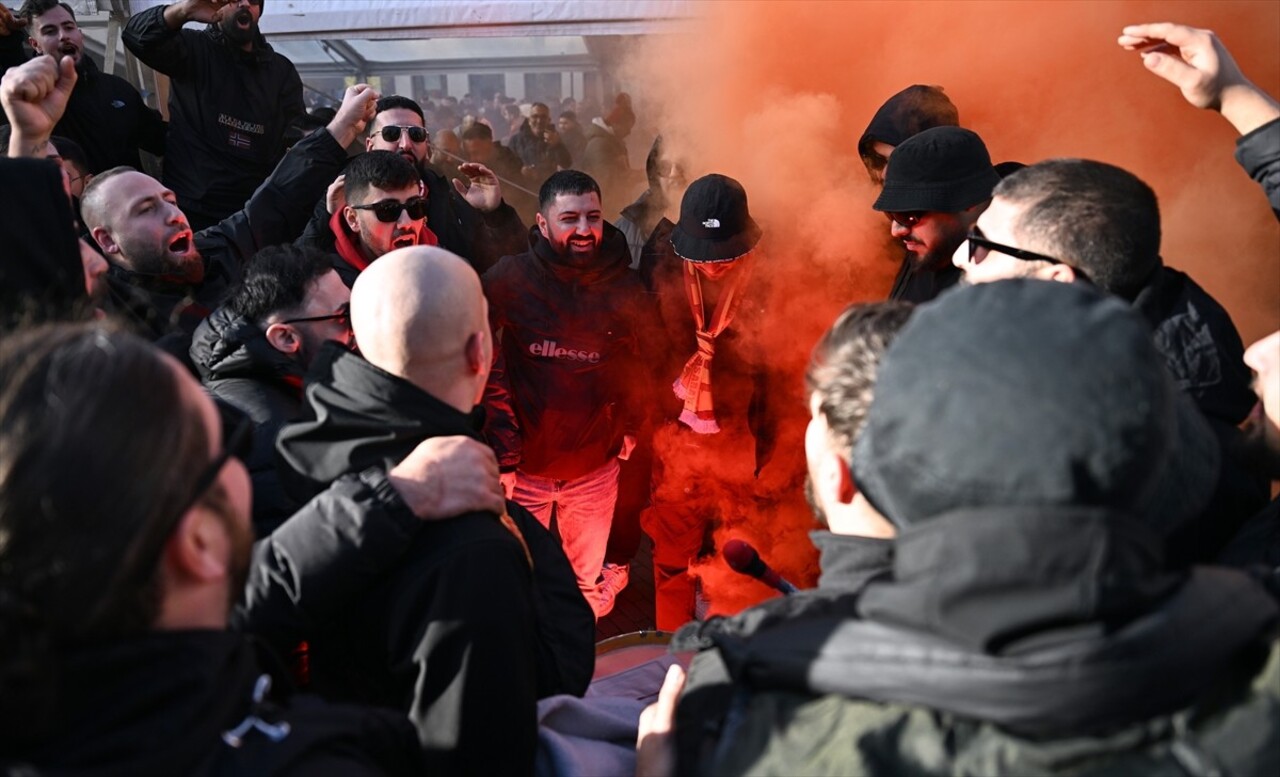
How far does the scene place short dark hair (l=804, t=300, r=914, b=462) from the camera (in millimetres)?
1617

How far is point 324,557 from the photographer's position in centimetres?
180

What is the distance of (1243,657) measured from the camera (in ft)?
4.09

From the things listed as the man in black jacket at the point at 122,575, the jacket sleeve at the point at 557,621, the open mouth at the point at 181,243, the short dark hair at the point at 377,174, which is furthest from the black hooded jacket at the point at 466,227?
the man in black jacket at the point at 122,575

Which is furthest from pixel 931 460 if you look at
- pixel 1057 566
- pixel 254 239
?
pixel 254 239

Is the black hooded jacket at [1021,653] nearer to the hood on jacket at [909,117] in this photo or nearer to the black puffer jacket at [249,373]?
the black puffer jacket at [249,373]

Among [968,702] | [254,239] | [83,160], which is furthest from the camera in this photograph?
[83,160]

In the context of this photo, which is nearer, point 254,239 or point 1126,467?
point 1126,467

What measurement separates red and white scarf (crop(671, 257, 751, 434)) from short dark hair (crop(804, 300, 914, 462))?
275 centimetres

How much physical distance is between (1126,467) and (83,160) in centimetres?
516

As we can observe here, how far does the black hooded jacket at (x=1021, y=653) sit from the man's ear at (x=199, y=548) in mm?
775

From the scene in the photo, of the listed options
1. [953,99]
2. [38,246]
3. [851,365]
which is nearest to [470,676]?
[851,365]

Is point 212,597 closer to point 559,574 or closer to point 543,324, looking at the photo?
point 559,574

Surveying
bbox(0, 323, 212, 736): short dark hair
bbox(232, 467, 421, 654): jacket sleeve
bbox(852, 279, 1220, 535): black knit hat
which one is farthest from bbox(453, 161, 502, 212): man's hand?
bbox(852, 279, 1220, 535): black knit hat

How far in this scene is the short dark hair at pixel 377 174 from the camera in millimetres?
4234
